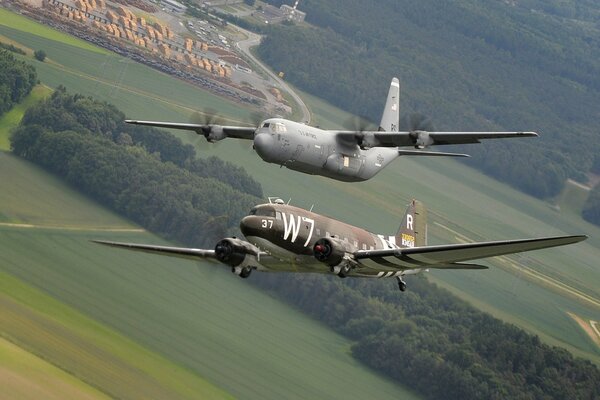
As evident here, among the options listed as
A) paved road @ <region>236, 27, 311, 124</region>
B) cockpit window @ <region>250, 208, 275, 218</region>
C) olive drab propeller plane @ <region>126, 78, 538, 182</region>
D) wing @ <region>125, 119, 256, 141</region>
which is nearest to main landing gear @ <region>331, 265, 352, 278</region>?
cockpit window @ <region>250, 208, 275, 218</region>

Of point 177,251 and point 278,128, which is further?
point 278,128

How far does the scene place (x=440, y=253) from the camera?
48.3 meters

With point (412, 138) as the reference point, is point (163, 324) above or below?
below

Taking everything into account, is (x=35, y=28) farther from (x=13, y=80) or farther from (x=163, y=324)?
(x=163, y=324)

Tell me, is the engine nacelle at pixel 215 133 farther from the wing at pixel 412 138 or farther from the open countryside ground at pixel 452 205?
the open countryside ground at pixel 452 205

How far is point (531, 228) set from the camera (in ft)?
482

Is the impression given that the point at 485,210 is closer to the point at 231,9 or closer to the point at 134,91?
the point at 134,91

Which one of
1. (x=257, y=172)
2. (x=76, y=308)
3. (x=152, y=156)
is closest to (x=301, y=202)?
(x=257, y=172)

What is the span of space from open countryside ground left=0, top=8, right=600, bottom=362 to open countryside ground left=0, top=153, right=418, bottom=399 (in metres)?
22.4

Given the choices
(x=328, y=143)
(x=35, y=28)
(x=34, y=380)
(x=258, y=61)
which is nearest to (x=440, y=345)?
(x=34, y=380)

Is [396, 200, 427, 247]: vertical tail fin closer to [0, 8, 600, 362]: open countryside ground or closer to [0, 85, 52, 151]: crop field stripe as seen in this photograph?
[0, 8, 600, 362]: open countryside ground

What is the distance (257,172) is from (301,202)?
8163 millimetres

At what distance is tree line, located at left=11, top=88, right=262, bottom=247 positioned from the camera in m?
117

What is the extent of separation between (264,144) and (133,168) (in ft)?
220
